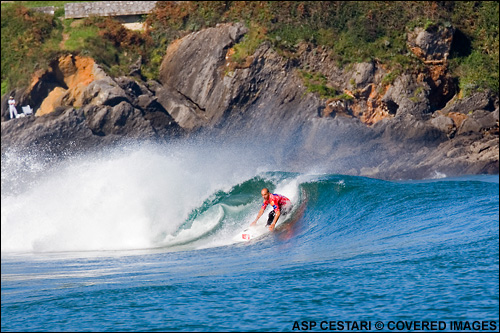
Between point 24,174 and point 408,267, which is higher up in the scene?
point 24,174

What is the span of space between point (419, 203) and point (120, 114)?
16.7 metres

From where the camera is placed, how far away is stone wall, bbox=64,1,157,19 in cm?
3453

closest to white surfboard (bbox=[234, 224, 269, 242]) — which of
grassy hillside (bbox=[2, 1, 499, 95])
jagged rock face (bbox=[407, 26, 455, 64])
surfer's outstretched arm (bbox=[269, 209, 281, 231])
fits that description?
surfer's outstretched arm (bbox=[269, 209, 281, 231])

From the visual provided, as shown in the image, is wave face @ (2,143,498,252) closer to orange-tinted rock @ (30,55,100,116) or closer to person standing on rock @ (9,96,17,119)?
orange-tinted rock @ (30,55,100,116)

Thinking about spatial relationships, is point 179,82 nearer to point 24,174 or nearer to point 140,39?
point 140,39

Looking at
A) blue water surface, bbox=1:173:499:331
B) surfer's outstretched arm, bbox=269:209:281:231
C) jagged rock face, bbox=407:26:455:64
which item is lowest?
blue water surface, bbox=1:173:499:331

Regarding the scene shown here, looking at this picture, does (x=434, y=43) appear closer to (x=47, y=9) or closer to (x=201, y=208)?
(x=201, y=208)

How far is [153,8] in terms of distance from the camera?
3462 cm

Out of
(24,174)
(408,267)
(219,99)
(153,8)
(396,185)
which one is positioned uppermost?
(153,8)

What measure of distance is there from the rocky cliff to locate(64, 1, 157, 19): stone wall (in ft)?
12.1

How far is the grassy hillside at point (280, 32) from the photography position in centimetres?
3103

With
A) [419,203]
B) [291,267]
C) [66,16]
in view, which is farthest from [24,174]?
[291,267]

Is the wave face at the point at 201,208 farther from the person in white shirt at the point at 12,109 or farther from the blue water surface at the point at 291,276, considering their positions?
A: the person in white shirt at the point at 12,109

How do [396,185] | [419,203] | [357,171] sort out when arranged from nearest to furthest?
[419,203], [396,185], [357,171]
